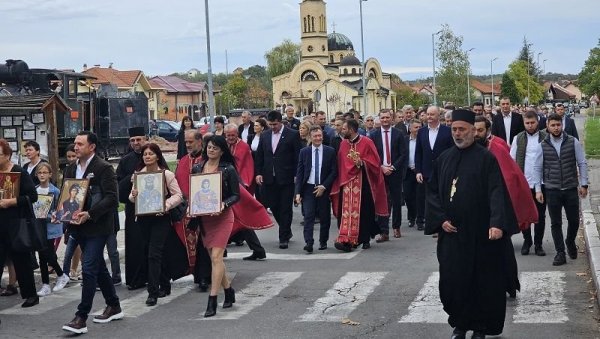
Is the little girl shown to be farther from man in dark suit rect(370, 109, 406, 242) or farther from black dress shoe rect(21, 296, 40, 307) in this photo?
man in dark suit rect(370, 109, 406, 242)

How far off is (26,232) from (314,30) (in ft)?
410

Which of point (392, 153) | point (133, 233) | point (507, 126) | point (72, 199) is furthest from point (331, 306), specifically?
point (507, 126)

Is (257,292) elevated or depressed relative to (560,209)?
depressed

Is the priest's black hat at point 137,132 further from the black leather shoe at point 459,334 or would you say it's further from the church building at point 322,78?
the church building at point 322,78

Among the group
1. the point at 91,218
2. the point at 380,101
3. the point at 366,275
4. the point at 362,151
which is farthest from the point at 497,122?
the point at 380,101

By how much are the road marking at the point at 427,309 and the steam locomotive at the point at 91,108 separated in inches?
590

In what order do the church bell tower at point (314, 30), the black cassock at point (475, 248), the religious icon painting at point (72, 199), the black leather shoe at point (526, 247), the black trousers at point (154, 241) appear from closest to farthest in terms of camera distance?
the black cassock at point (475, 248), the religious icon painting at point (72, 199), the black trousers at point (154, 241), the black leather shoe at point (526, 247), the church bell tower at point (314, 30)

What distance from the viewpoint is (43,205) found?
11367 mm

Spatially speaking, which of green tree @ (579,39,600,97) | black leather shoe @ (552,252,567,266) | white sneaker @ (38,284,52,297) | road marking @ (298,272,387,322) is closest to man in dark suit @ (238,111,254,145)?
road marking @ (298,272,387,322)

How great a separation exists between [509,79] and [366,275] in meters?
91.4

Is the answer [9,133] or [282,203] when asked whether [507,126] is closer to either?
[282,203]

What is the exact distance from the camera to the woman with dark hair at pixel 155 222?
10.3m

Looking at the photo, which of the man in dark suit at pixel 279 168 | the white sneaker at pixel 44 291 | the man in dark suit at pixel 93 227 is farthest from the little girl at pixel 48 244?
the man in dark suit at pixel 279 168

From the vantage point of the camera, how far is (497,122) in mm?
16422
